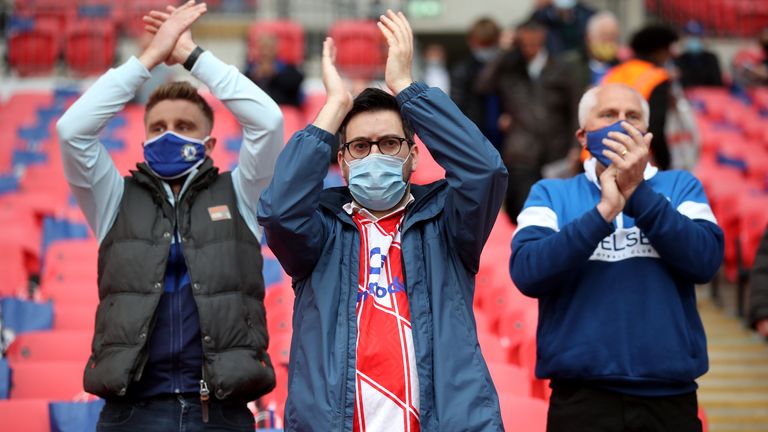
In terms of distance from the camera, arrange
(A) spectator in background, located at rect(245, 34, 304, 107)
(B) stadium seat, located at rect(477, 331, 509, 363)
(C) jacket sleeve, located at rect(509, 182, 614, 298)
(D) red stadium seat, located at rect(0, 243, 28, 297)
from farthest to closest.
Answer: (A) spectator in background, located at rect(245, 34, 304, 107), (D) red stadium seat, located at rect(0, 243, 28, 297), (B) stadium seat, located at rect(477, 331, 509, 363), (C) jacket sleeve, located at rect(509, 182, 614, 298)

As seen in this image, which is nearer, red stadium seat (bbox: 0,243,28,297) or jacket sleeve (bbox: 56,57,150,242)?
jacket sleeve (bbox: 56,57,150,242)

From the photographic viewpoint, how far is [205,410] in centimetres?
320

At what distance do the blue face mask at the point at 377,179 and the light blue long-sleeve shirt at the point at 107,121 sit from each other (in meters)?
0.66

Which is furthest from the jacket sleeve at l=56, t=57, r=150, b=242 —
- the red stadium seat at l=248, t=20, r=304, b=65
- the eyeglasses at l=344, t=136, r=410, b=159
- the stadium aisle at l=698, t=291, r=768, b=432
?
the red stadium seat at l=248, t=20, r=304, b=65

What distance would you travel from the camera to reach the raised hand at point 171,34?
3.47 metres

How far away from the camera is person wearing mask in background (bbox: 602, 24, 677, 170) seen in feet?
19.0

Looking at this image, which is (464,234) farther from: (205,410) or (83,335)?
(83,335)

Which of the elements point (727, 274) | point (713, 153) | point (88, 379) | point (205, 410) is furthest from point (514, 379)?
point (713, 153)

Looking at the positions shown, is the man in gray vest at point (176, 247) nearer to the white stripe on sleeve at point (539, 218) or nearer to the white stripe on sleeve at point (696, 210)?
the white stripe on sleeve at point (539, 218)

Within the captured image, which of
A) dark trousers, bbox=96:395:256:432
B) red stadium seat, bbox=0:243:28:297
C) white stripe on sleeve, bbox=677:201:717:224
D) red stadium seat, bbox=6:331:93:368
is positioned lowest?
dark trousers, bbox=96:395:256:432

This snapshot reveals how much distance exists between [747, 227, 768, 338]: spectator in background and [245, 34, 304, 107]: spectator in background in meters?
5.81

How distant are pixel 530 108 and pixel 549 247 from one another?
448cm

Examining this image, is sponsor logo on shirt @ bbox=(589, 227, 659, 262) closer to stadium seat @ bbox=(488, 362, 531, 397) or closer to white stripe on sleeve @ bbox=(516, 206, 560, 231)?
white stripe on sleeve @ bbox=(516, 206, 560, 231)

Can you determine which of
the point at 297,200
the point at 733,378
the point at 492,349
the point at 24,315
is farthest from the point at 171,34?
the point at 733,378
